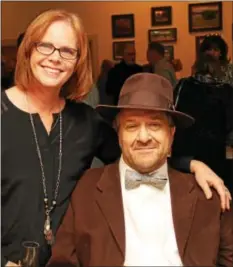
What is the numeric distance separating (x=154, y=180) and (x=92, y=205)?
21 cm

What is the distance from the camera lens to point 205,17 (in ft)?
14.6

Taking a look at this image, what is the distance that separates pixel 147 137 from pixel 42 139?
35 centimetres

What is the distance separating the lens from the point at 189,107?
2871 mm

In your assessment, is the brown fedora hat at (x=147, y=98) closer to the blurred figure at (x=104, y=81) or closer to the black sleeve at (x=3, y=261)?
the black sleeve at (x=3, y=261)

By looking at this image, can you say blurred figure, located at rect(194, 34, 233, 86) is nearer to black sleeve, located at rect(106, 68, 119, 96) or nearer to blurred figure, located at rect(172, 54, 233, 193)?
blurred figure, located at rect(172, 54, 233, 193)

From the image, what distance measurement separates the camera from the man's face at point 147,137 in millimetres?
1622

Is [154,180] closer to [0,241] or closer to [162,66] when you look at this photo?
[0,241]

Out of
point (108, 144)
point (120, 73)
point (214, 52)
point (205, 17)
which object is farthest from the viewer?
point (205, 17)

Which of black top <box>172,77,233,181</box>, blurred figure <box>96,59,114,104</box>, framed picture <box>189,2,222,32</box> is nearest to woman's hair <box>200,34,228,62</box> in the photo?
black top <box>172,77,233,181</box>

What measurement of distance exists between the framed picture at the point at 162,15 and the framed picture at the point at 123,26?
8.0 inches

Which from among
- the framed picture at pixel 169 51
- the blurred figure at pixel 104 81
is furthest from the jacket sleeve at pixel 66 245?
the framed picture at pixel 169 51

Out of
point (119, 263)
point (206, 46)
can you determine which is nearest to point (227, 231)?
point (119, 263)

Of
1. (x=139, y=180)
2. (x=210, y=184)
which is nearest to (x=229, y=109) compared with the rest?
(x=210, y=184)

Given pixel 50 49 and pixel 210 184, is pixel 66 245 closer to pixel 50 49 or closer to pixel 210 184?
pixel 210 184
